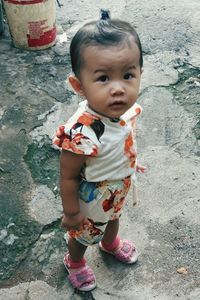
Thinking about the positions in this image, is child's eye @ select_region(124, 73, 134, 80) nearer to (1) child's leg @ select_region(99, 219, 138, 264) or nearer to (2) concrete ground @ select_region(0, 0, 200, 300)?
(1) child's leg @ select_region(99, 219, 138, 264)

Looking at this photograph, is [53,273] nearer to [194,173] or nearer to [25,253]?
[25,253]

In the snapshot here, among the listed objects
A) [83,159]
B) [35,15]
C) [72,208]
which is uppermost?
[83,159]

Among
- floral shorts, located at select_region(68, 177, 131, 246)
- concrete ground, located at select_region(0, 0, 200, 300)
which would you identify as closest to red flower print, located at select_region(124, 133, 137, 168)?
floral shorts, located at select_region(68, 177, 131, 246)

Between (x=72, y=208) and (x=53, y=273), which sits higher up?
(x=72, y=208)

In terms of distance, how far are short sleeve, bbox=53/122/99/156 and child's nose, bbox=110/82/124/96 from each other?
0.17 metres

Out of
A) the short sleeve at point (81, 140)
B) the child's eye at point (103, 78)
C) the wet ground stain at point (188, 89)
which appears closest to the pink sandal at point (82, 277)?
the short sleeve at point (81, 140)

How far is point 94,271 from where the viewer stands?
239 cm

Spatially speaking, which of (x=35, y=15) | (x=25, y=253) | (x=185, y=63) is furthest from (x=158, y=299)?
(x=35, y=15)

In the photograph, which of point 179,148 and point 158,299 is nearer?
point 158,299

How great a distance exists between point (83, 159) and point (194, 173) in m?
1.29

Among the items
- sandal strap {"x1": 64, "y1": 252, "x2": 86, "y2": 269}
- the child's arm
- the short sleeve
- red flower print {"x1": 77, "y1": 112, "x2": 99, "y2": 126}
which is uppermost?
red flower print {"x1": 77, "y1": 112, "x2": 99, "y2": 126}

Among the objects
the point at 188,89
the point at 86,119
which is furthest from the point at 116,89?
the point at 188,89

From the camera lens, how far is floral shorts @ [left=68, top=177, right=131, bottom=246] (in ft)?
6.33

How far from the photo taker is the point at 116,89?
1.66 meters
